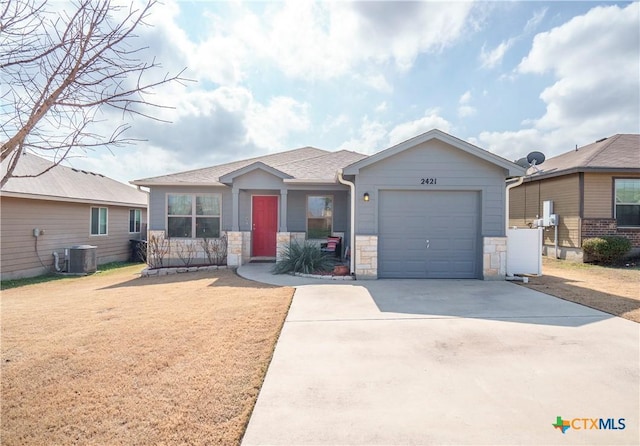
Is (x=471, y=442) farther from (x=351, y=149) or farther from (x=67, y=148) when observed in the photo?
(x=351, y=149)

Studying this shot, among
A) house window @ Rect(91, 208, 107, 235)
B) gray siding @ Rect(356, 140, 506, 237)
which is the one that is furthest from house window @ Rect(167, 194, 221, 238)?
gray siding @ Rect(356, 140, 506, 237)

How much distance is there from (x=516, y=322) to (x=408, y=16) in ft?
24.5

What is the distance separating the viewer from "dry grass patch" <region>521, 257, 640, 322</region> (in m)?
5.65

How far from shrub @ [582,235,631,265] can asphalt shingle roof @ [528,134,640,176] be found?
2.48 meters

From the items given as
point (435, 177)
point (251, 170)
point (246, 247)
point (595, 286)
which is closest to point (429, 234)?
point (435, 177)

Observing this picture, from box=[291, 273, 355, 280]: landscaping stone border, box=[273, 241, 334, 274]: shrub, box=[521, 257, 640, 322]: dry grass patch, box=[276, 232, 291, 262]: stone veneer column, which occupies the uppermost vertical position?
box=[276, 232, 291, 262]: stone veneer column

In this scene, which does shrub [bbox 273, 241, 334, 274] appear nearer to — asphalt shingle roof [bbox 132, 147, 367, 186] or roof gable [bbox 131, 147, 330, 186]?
asphalt shingle roof [bbox 132, 147, 367, 186]

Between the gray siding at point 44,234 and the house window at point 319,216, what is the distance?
9142 mm

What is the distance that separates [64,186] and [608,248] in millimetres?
19724

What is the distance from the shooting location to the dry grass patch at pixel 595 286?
565cm

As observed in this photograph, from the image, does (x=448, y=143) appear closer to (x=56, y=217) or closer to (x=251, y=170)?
(x=251, y=170)

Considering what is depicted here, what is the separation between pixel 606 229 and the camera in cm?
1112

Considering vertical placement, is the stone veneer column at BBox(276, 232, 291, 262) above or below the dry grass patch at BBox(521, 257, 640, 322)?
above

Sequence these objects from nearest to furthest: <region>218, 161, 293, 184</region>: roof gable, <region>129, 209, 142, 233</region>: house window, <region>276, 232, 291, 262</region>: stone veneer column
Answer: <region>218, 161, 293, 184</region>: roof gable, <region>276, 232, 291, 262</region>: stone veneer column, <region>129, 209, 142, 233</region>: house window
